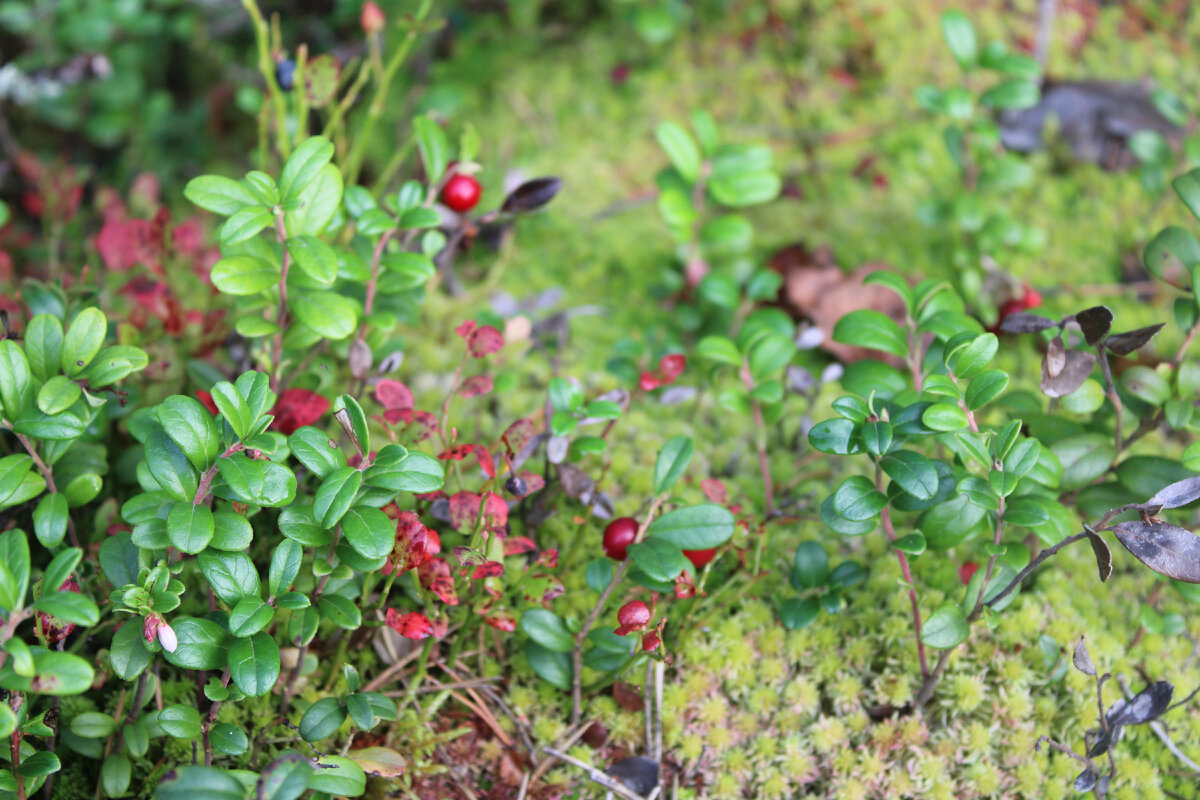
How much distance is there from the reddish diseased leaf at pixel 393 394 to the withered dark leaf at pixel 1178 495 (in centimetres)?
143

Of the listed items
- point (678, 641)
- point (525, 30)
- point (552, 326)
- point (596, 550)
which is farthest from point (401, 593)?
point (525, 30)

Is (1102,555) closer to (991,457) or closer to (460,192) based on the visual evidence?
(991,457)

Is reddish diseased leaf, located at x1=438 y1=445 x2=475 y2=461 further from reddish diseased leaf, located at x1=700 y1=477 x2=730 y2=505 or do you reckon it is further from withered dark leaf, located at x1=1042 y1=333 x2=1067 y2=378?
withered dark leaf, located at x1=1042 y1=333 x2=1067 y2=378

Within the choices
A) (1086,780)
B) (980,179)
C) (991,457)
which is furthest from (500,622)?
(980,179)

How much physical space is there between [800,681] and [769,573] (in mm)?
249

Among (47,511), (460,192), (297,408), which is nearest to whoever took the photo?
(47,511)

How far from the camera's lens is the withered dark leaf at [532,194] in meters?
2.13

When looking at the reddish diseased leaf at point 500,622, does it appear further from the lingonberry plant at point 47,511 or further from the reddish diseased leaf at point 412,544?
the lingonberry plant at point 47,511

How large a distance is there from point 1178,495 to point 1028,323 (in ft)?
1.38

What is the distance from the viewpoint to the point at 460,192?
2.33 meters

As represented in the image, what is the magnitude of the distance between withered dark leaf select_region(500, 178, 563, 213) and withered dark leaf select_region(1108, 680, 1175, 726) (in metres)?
1.66

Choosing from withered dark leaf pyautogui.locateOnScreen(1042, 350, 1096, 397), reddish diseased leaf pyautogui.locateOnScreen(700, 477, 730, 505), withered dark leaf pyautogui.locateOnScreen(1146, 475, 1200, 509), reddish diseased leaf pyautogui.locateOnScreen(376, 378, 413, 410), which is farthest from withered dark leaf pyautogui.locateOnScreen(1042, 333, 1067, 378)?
reddish diseased leaf pyautogui.locateOnScreen(376, 378, 413, 410)

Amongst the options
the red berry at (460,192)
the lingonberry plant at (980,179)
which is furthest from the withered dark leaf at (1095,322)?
the red berry at (460,192)

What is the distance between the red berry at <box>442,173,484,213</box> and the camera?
7.65 ft
